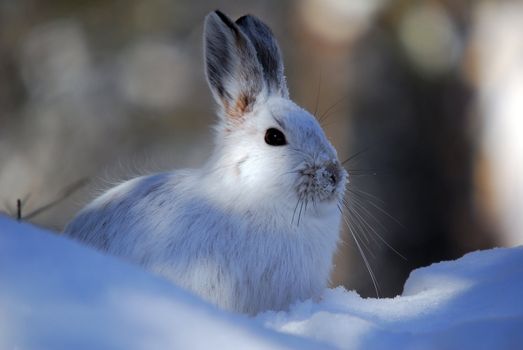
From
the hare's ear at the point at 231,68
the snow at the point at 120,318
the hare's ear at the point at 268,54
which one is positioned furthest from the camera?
the hare's ear at the point at 268,54

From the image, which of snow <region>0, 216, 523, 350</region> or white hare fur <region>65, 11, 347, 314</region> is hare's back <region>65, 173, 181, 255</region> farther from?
snow <region>0, 216, 523, 350</region>

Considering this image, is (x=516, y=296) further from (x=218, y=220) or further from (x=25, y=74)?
(x=25, y=74)

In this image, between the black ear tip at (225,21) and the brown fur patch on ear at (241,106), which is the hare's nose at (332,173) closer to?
the brown fur patch on ear at (241,106)

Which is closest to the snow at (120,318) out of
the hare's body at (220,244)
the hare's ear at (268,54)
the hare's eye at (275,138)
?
the hare's body at (220,244)

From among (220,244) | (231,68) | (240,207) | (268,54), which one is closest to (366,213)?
(268,54)

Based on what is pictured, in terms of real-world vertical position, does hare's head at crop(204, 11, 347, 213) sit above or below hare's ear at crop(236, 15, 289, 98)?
below

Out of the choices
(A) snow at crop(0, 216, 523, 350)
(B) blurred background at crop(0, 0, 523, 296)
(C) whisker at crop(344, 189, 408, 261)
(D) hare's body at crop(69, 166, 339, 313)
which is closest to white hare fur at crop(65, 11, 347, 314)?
(D) hare's body at crop(69, 166, 339, 313)

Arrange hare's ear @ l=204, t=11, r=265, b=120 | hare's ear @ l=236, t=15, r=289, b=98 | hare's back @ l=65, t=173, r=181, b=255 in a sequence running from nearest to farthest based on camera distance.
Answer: hare's back @ l=65, t=173, r=181, b=255, hare's ear @ l=204, t=11, r=265, b=120, hare's ear @ l=236, t=15, r=289, b=98
